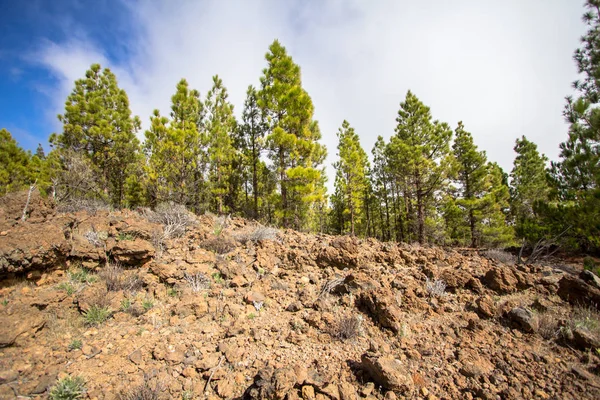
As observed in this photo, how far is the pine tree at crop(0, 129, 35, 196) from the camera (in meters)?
14.8

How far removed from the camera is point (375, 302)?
143 inches

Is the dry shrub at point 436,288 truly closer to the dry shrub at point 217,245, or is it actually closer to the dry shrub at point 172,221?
the dry shrub at point 217,245

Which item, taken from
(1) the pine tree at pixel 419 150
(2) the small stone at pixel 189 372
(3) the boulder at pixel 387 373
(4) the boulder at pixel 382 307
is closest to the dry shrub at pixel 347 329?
(4) the boulder at pixel 382 307

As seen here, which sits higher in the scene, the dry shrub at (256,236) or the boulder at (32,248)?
the dry shrub at (256,236)

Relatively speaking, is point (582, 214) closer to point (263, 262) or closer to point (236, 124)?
point (263, 262)

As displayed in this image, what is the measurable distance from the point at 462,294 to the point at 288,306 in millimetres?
3080

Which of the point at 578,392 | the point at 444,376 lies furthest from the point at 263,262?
the point at 578,392

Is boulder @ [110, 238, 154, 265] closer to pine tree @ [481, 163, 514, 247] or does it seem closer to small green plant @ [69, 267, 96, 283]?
small green plant @ [69, 267, 96, 283]

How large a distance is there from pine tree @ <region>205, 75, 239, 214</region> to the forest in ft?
0.21

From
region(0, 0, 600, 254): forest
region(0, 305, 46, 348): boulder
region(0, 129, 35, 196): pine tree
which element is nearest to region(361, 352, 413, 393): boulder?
region(0, 305, 46, 348): boulder

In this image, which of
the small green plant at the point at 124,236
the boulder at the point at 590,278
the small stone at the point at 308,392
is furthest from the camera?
the small green plant at the point at 124,236

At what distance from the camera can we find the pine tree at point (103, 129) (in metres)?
12.7

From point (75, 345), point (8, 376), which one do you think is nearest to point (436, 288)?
point (75, 345)

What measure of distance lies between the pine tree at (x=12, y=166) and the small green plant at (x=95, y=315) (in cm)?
1813
